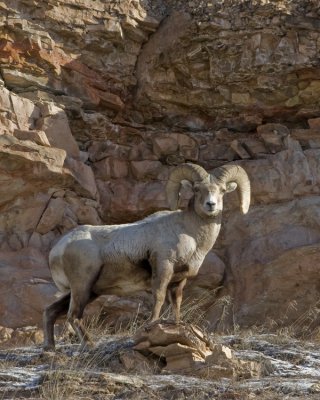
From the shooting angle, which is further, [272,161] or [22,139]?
[272,161]

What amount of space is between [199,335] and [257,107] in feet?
32.6

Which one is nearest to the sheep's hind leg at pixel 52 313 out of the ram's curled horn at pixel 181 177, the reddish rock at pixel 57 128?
the ram's curled horn at pixel 181 177

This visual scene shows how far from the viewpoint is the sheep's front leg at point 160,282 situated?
916cm

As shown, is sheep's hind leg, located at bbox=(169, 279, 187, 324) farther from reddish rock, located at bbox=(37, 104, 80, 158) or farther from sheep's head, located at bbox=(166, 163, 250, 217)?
reddish rock, located at bbox=(37, 104, 80, 158)

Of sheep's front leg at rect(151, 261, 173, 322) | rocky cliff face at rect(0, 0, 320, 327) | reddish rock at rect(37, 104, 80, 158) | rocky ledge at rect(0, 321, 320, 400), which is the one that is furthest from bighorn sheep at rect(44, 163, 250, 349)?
reddish rock at rect(37, 104, 80, 158)

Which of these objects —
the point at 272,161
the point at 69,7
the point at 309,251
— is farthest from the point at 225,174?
the point at 69,7

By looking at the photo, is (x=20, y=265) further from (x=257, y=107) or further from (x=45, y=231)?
(x=257, y=107)

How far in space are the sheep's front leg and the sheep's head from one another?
0.85m

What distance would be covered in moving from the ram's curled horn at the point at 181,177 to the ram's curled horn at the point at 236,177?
153mm

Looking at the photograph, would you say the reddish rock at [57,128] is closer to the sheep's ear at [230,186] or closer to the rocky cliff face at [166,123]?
the rocky cliff face at [166,123]

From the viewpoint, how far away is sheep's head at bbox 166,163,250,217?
9.69 metres

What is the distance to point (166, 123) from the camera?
17531 mm

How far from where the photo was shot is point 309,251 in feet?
49.2

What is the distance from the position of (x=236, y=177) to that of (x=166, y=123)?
24.7ft
